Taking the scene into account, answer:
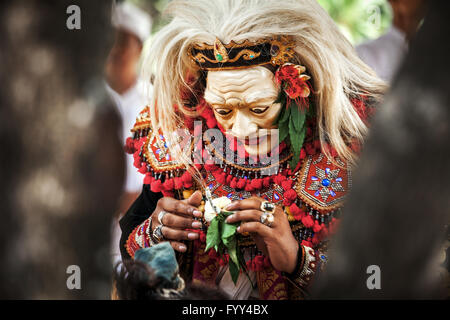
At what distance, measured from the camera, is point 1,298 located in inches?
53.9

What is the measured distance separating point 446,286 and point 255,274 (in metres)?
0.89

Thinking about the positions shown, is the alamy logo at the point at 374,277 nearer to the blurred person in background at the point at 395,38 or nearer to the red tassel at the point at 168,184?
the red tassel at the point at 168,184

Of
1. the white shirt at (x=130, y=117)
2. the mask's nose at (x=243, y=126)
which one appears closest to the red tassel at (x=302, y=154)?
the mask's nose at (x=243, y=126)

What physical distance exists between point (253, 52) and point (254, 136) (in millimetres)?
399

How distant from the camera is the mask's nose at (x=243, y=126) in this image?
241cm

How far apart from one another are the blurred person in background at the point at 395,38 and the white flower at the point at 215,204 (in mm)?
1853

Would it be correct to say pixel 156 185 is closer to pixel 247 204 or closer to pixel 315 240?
pixel 247 204

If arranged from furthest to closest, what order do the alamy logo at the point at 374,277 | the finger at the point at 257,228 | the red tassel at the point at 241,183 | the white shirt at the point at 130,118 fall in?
the white shirt at the point at 130,118, the red tassel at the point at 241,183, the finger at the point at 257,228, the alamy logo at the point at 374,277

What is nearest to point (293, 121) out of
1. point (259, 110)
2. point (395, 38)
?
point (259, 110)

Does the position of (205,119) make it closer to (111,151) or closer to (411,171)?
(111,151)

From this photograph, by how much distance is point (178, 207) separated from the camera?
244cm

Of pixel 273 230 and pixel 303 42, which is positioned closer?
pixel 273 230

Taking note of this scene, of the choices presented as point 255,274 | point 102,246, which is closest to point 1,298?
point 102,246

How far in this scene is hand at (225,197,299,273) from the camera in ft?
7.33
